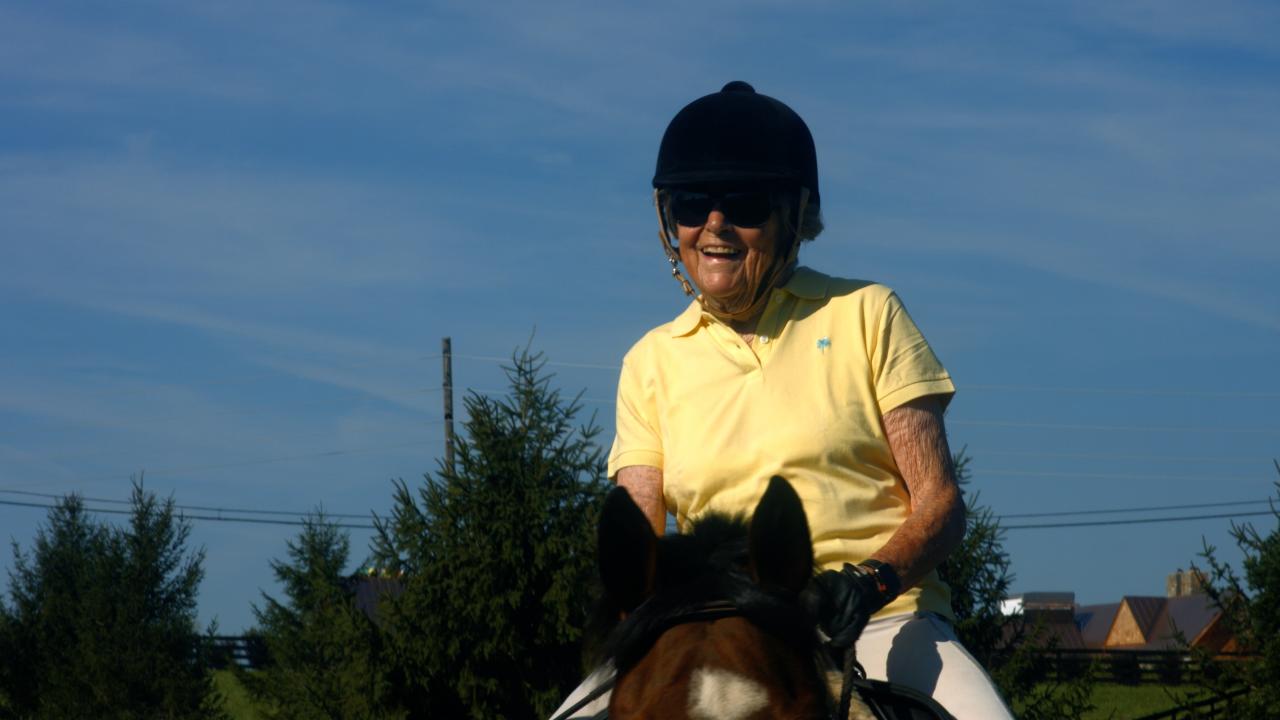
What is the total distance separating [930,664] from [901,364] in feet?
2.76

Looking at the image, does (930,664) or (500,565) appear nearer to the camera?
(930,664)

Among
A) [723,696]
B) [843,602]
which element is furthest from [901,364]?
[723,696]

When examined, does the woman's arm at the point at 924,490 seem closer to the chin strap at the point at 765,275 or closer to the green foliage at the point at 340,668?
the chin strap at the point at 765,275

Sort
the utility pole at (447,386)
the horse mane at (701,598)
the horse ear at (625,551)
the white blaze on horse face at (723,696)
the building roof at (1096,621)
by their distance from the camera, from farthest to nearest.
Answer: the building roof at (1096,621) < the utility pole at (447,386) < the horse ear at (625,551) < the horse mane at (701,598) < the white blaze on horse face at (723,696)

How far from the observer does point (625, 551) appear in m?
3.24

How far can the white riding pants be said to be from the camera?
3.73 m

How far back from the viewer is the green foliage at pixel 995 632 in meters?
12.7

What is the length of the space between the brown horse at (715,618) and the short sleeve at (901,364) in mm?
932

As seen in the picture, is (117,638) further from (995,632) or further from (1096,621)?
(1096,621)

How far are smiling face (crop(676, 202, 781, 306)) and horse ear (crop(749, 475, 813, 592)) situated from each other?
1.31 meters

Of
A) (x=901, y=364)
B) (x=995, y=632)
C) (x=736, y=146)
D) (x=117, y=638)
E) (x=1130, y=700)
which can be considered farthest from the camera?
(x=1130, y=700)

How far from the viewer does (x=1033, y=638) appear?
13.3m

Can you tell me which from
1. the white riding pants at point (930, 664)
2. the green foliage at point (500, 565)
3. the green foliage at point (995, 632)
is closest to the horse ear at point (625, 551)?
the white riding pants at point (930, 664)

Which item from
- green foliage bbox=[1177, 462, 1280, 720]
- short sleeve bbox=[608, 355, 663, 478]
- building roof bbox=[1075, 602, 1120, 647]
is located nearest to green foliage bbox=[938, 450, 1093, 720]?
green foliage bbox=[1177, 462, 1280, 720]
